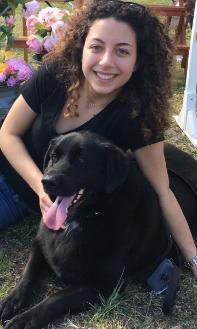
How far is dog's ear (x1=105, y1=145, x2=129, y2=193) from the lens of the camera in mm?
2277

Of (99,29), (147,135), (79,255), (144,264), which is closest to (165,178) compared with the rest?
(147,135)

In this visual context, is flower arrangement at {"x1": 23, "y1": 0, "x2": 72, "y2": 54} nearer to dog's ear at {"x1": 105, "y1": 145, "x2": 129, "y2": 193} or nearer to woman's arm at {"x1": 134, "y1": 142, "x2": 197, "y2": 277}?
woman's arm at {"x1": 134, "y1": 142, "x2": 197, "y2": 277}

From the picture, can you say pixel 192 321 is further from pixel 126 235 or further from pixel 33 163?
pixel 33 163

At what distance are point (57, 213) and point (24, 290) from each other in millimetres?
434

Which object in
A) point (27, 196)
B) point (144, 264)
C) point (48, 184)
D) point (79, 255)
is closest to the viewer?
point (48, 184)

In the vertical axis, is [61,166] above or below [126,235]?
above

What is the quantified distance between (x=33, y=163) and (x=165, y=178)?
711 millimetres

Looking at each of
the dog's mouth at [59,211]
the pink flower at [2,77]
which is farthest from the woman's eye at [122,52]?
the pink flower at [2,77]

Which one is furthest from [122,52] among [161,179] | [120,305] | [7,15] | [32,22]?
[32,22]

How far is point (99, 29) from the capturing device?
2.48m

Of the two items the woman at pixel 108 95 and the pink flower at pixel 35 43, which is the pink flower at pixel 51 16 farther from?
the woman at pixel 108 95

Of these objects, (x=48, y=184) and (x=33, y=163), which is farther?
(x=33, y=163)

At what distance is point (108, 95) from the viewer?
2.68 m

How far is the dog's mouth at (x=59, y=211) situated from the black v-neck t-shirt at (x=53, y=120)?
455mm
